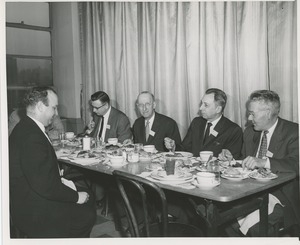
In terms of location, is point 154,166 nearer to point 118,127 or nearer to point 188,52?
point 118,127

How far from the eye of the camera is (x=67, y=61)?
5.54 m

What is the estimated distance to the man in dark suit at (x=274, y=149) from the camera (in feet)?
6.84

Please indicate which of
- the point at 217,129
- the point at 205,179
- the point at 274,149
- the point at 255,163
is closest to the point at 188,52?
the point at 217,129

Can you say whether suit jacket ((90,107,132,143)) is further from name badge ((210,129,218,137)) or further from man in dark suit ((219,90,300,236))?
man in dark suit ((219,90,300,236))

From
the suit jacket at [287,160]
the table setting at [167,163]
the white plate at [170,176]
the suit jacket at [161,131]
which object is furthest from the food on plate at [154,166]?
the suit jacket at [161,131]

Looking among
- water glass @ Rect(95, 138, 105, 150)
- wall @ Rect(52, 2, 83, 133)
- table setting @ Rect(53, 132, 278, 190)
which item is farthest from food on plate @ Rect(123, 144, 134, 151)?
wall @ Rect(52, 2, 83, 133)

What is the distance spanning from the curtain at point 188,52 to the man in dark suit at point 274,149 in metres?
0.20

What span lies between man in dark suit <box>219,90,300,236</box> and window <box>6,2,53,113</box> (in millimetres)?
3480

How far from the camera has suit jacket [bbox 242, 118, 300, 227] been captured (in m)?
2.08

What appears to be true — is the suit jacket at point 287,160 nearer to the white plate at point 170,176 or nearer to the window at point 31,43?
the white plate at point 170,176

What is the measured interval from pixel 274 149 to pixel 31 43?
436cm

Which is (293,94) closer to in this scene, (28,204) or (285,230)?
(285,230)
